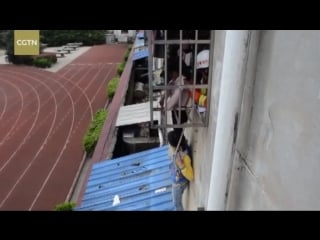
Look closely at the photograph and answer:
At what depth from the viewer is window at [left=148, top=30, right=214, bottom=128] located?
98.7 inches

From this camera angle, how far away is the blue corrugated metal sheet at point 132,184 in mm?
4449

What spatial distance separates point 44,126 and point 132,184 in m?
9.24

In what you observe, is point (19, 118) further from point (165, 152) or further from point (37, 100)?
point (165, 152)

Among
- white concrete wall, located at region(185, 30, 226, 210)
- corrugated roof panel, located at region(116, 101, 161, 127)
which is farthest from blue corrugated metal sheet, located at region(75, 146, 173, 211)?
corrugated roof panel, located at region(116, 101, 161, 127)

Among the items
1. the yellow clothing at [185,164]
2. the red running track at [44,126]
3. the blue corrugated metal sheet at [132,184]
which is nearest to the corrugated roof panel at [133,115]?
the blue corrugated metal sheet at [132,184]

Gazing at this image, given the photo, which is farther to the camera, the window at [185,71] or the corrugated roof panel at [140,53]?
the corrugated roof panel at [140,53]

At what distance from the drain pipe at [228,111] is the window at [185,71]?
1.95 ft

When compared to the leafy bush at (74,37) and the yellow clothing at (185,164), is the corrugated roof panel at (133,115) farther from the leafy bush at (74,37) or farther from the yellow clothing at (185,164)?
the leafy bush at (74,37)

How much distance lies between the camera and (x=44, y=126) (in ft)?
43.4

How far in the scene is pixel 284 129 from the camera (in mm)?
1570

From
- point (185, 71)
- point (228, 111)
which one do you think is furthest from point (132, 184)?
point (228, 111)
